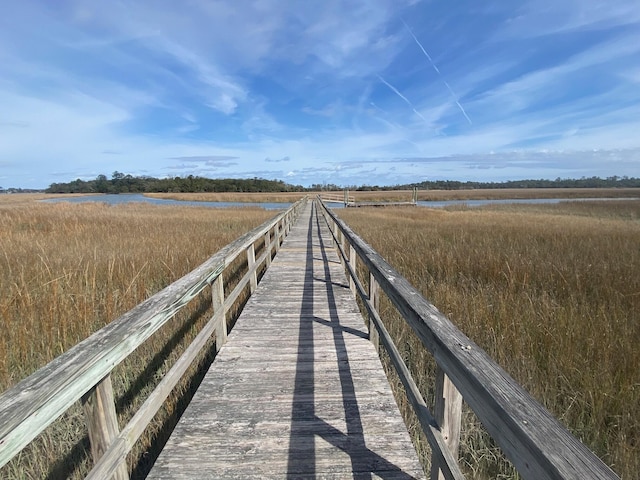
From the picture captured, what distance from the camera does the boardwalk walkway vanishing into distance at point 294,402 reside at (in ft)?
2.82

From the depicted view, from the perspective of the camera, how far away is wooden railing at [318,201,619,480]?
707 mm

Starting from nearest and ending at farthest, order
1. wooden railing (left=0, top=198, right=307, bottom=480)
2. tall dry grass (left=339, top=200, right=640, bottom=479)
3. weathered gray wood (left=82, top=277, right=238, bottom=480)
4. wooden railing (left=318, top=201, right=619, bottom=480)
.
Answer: wooden railing (left=318, top=201, right=619, bottom=480) → wooden railing (left=0, top=198, right=307, bottom=480) → weathered gray wood (left=82, top=277, right=238, bottom=480) → tall dry grass (left=339, top=200, right=640, bottom=479)

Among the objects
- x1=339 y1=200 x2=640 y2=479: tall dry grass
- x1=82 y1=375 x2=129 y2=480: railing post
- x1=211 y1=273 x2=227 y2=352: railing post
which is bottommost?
x1=339 y1=200 x2=640 y2=479: tall dry grass

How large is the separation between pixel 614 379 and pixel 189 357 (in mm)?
3734

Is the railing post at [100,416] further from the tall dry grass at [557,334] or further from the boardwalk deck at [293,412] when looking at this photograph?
the tall dry grass at [557,334]

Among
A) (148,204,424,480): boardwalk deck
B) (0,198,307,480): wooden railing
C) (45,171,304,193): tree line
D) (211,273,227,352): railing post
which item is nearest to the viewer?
(0,198,307,480): wooden railing

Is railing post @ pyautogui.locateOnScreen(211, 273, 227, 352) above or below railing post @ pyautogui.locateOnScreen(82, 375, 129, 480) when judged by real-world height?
below

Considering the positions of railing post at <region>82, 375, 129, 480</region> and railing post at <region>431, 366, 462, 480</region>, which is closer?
railing post at <region>82, 375, 129, 480</region>

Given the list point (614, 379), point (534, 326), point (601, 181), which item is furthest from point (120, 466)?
point (601, 181)

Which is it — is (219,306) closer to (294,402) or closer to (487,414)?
(294,402)

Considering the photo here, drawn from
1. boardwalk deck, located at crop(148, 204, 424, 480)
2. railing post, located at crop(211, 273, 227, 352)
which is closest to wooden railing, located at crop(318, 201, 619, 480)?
boardwalk deck, located at crop(148, 204, 424, 480)

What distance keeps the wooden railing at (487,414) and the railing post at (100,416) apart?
50.6 inches

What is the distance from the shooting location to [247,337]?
140 inches

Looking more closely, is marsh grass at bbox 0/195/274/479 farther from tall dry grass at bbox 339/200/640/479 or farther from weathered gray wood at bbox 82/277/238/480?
tall dry grass at bbox 339/200/640/479
